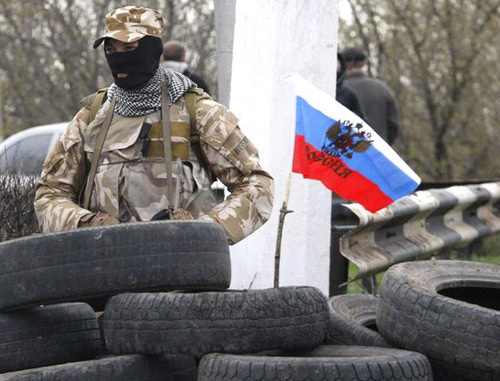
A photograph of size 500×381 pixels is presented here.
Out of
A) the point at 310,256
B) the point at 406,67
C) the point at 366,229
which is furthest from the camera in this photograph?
the point at 406,67

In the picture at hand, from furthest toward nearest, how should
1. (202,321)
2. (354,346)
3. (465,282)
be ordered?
(465,282), (354,346), (202,321)

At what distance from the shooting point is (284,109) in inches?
306

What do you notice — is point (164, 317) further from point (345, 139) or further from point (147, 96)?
point (345, 139)

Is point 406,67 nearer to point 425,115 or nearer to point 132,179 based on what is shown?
point 425,115

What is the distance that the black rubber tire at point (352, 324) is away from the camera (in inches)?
229

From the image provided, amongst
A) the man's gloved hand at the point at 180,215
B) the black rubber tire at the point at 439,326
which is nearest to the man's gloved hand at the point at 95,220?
the man's gloved hand at the point at 180,215

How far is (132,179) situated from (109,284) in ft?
2.44

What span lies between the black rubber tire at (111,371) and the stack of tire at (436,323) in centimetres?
88

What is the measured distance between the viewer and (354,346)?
5578 millimetres

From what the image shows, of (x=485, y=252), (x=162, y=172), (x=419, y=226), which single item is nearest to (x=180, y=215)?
(x=162, y=172)

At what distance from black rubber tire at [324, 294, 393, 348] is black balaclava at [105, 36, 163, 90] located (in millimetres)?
1365

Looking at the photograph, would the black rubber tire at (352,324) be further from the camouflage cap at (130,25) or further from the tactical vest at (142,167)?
the camouflage cap at (130,25)

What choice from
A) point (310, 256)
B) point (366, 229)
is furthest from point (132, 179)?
point (366, 229)

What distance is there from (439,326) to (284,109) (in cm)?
272
